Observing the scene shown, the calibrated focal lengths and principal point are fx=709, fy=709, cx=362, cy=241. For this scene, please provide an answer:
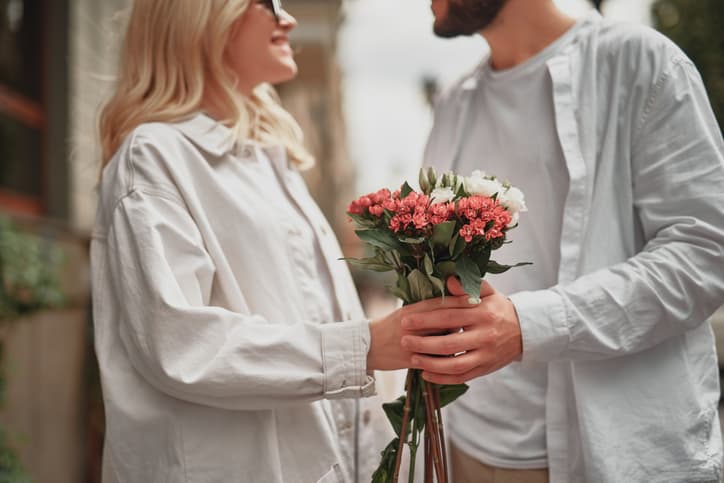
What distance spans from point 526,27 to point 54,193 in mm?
3667

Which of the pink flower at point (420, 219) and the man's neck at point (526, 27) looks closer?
the pink flower at point (420, 219)

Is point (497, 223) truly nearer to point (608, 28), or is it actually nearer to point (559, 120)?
point (559, 120)

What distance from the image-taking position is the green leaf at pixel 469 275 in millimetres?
1463

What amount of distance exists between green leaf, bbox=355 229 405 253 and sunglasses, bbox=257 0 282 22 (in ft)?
2.74

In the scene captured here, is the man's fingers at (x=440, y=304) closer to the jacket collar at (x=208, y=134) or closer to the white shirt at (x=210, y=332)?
the white shirt at (x=210, y=332)

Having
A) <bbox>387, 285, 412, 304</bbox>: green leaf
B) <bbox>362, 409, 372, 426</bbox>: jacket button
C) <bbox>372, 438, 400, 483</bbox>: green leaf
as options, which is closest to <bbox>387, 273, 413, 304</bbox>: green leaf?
<bbox>387, 285, 412, 304</bbox>: green leaf

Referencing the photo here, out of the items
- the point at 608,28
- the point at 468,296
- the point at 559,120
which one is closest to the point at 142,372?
the point at 468,296

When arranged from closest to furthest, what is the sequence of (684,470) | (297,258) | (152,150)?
(684,470) → (152,150) → (297,258)

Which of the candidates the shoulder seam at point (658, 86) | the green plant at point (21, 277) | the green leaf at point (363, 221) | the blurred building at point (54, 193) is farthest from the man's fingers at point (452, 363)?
the blurred building at point (54, 193)

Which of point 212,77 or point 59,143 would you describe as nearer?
point 212,77

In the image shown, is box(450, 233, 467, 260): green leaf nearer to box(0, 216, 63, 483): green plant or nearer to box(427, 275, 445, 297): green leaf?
box(427, 275, 445, 297): green leaf

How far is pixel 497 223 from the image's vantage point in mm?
1457

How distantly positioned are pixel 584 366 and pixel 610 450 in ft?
0.67

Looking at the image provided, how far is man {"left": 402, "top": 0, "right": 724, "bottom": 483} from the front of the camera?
164 centimetres
